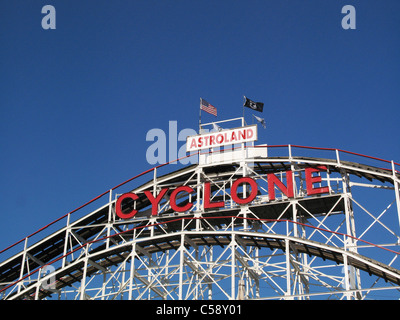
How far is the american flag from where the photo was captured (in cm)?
4747

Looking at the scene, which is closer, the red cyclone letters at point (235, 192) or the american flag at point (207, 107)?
the red cyclone letters at point (235, 192)

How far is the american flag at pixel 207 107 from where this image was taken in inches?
1869

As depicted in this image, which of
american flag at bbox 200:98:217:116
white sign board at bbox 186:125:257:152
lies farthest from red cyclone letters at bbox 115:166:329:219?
american flag at bbox 200:98:217:116

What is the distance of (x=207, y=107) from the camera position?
4788 centimetres

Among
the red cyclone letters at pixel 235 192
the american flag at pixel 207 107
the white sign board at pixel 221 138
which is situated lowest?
the red cyclone letters at pixel 235 192

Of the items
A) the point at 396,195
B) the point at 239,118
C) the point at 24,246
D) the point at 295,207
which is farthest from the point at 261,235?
the point at 24,246

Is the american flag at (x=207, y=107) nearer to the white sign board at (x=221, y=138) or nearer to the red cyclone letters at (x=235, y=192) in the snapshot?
the white sign board at (x=221, y=138)

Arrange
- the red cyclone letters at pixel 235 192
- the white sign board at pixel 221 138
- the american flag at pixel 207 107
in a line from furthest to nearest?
the american flag at pixel 207 107
the white sign board at pixel 221 138
the red cyclone letters at pixel 235 192

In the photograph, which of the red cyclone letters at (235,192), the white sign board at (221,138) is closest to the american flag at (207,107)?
the white sign board at (221,138)

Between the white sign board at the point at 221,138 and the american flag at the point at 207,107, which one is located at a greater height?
the american flag at the point at 207,107

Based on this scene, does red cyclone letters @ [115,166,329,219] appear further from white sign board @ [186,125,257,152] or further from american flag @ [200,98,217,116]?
american flag @ [200,98,217,116]

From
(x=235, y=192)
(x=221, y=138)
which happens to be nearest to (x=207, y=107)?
(x=221, y=138)

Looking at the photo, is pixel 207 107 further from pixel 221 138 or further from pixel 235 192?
pixel 235 192
